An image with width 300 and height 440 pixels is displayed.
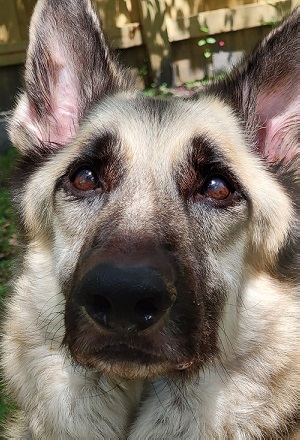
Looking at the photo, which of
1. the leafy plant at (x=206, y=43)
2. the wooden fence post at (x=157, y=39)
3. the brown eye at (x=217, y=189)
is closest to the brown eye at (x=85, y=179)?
the brown eye at (x=217, y=189)

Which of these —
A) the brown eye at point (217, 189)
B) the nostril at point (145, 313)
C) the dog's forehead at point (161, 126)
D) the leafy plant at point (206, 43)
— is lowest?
the leafy plant at point (206, 43)

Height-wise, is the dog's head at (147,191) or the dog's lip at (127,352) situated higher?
the dog's head at (147,191)

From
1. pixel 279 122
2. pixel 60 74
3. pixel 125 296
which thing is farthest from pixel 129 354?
pixel 60 74

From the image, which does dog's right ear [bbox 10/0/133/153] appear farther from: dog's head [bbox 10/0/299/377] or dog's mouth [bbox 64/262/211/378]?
dog's mouth [bbox 64/262/211/378]

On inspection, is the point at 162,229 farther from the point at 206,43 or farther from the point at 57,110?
the point at 206,43

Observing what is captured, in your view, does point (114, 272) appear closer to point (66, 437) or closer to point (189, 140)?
point (189, 140)

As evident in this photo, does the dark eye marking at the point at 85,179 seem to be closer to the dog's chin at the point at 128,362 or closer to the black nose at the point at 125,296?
the black nose at the point at 125,296

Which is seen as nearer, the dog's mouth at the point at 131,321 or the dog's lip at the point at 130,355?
the dog's mouth at the point at 131,321
